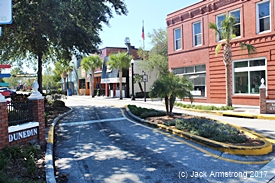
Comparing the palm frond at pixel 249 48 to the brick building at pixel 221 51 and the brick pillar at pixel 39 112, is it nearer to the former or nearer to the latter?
the brick building at pixel 221 51

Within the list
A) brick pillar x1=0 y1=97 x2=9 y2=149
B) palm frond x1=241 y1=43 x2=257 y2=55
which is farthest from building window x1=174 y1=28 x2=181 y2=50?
brick pillar x1=0 y1=97 x2=9 y2=149

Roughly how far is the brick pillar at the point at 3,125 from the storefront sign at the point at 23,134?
0.75ft

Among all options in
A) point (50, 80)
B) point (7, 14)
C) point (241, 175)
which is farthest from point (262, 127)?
point (50, 80)

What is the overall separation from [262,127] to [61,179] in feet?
27.7

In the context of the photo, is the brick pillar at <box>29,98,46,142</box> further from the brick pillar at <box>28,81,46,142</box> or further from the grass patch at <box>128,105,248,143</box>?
the grass patch at <box>128,105,248,143</box>

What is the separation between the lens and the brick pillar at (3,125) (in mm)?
6420

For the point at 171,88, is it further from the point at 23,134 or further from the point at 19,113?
the point at 23,134

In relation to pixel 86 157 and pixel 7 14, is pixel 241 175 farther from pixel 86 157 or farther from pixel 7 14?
pixel 7 14

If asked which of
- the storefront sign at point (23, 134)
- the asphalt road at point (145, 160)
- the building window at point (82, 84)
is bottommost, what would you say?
the asphalt road at point (145, 160)

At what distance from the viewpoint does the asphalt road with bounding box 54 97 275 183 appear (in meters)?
5.46

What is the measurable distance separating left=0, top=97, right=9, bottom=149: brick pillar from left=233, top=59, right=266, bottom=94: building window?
1617 cm

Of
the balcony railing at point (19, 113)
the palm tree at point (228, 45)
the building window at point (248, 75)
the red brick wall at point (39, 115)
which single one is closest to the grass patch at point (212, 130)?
the red brick wall at point (39, 115)

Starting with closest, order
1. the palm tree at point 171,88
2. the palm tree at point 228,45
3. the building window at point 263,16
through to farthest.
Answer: the palm tree at point 171,88, the palm tree at point 228,45, the building window at point 263,16

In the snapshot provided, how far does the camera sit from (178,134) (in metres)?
9.02
